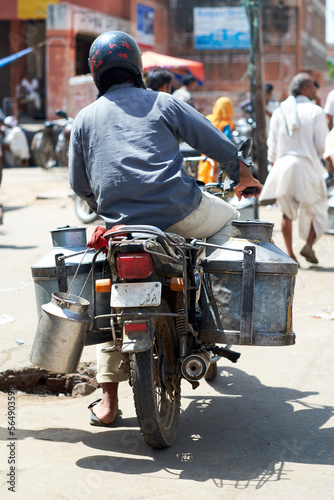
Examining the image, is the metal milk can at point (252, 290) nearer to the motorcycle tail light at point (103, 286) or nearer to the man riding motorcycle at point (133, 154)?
the man riding motorcycle at point (133, 154)

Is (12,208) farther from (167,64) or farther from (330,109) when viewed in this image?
(330,109)

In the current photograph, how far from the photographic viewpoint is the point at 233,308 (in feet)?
10.9

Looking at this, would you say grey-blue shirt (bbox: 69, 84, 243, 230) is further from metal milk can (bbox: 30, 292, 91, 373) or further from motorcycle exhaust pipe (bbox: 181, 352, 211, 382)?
motorcycle exhaust pipe (bbox: 181, 352, 211, 382)

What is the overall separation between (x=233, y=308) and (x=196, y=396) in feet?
3.44

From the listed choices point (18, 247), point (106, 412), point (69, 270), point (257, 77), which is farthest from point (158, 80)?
point (257, 77)

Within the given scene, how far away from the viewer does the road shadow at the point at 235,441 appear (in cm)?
318

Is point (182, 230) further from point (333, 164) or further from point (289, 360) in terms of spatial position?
point (333, 164)

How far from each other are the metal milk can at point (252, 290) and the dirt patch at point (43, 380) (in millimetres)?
1460

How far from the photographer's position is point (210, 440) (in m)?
3.53

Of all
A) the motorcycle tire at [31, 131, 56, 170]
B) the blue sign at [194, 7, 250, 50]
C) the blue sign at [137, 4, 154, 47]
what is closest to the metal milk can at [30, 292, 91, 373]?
the motorcycle tire at [31, 131, 56, 170]

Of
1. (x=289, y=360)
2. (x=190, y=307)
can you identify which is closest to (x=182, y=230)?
(x=190, y=307)

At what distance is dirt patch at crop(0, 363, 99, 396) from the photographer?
4.59 m

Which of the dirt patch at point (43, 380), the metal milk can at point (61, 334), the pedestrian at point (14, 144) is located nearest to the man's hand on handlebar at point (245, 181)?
the metal milk can at point (61, 334)

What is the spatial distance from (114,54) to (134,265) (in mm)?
1090
